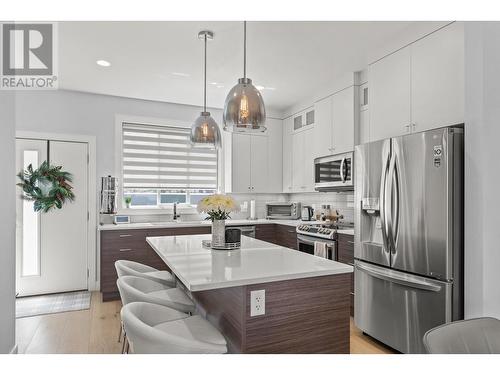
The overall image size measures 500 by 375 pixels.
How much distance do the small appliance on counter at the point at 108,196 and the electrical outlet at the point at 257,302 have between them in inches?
137

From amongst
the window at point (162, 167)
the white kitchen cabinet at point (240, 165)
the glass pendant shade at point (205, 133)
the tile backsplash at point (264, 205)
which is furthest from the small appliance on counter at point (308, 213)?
the glass pendant shade at point (205, 133)

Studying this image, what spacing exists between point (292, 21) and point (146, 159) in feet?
10.0

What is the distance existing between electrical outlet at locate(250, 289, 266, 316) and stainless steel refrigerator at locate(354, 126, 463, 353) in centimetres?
140

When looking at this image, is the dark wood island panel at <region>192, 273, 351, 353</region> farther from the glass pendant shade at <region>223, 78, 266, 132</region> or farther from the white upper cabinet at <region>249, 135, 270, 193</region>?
the white upper cabinet at <region>249, 135, 270, 193</region>

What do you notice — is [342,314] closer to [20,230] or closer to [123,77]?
[123,77]

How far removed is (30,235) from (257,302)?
12.7ft

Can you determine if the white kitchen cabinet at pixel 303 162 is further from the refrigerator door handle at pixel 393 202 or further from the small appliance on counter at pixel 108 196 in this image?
the small appliance on counter at pixel 108 196

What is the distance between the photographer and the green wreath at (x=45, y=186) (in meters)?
4.15

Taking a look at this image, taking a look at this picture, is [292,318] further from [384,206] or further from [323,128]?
[323,128]

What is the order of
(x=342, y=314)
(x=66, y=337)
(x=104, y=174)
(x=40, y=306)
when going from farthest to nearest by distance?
(x=104, y=174) → (x=40, y=306) → (x=66, y=337) → (x=342, y=314)

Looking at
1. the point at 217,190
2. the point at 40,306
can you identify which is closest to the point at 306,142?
the point at 217,190

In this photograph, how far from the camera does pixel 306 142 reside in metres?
4.77

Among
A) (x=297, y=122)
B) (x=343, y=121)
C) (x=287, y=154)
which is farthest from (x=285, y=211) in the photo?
(x=343, y=121)

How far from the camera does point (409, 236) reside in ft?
8.14
